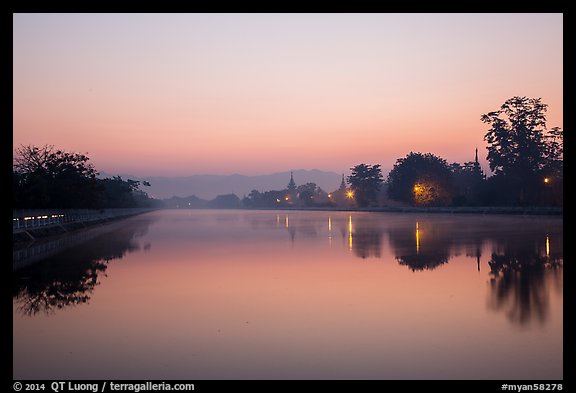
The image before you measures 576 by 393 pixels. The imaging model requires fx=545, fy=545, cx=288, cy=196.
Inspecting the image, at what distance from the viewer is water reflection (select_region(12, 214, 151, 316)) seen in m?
13.8

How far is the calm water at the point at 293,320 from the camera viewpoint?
838 centimetres

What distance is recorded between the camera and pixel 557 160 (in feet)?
311

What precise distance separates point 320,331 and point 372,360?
201 cm

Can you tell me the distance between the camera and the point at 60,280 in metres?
17.7

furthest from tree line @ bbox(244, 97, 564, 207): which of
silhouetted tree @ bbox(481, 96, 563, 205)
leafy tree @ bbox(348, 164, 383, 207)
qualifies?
leafy tree @ bbox(348, 164, 383, 207)

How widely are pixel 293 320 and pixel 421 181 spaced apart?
104482mm

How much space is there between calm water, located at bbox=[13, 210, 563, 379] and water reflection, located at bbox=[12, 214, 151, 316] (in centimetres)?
6

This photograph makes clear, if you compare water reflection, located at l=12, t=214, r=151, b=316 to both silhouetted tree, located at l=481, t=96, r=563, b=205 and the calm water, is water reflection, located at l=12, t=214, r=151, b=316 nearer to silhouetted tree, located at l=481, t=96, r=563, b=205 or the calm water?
the calm water

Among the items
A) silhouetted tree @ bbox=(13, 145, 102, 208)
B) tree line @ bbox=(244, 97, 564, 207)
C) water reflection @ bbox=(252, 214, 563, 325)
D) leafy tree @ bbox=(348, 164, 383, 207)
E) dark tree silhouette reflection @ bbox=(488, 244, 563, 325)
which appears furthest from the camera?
leafy tree @ bbox=(348, 164, 383, 207)

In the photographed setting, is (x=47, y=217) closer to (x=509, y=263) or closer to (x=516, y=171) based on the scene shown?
(x=509, y=263)

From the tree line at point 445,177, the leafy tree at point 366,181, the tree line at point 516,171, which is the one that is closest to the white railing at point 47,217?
the tree line at point 445,177
